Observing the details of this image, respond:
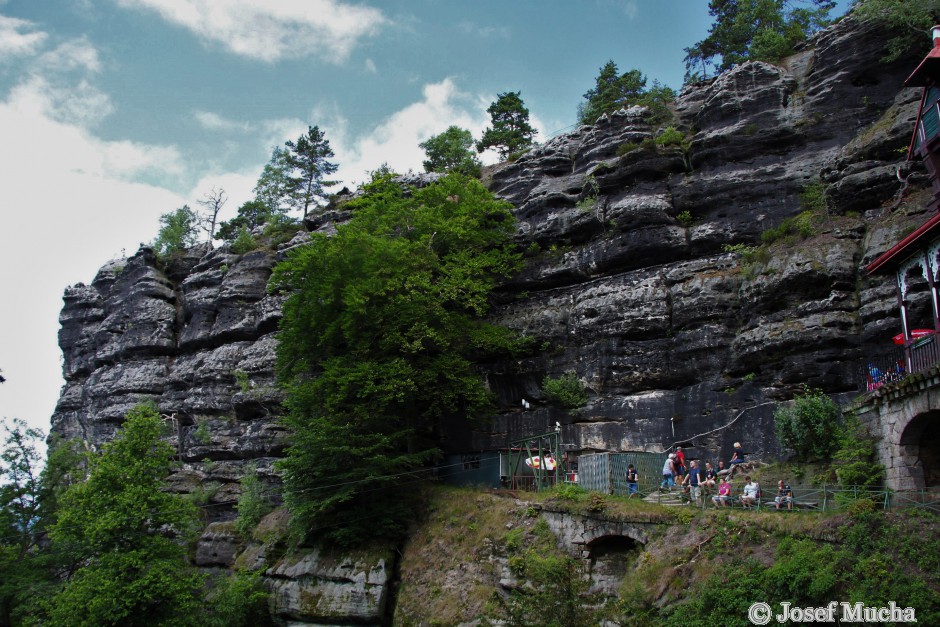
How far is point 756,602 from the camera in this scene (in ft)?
48.4

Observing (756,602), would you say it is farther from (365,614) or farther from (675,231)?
(675,231)

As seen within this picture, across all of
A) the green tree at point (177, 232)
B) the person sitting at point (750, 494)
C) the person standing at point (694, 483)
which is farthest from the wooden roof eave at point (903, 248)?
the green tree at point (177, 232)

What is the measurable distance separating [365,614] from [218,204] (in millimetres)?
43123

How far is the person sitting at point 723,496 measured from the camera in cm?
1816

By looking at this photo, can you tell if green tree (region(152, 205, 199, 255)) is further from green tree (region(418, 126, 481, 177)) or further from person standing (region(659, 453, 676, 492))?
person standing (region(659, 453, 676, 492))

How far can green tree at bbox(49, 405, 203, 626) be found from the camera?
22.5 meters

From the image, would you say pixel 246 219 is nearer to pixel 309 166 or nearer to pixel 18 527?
pixel 309 166

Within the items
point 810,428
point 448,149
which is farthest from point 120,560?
point 448,149

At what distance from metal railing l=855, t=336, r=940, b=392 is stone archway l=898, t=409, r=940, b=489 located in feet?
3.99

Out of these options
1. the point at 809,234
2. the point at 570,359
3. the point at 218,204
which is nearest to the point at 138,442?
the point at 570,359

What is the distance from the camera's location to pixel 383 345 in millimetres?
27734

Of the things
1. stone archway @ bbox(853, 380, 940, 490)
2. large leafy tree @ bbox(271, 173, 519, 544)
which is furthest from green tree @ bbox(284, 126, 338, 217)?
stone archway @ bbox(853, 380, 940, 490)

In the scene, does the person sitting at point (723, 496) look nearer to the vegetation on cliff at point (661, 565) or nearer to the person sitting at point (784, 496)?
the vegetation on cliff at point (661, 565)

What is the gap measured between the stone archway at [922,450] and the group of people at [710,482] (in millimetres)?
A: 2808
